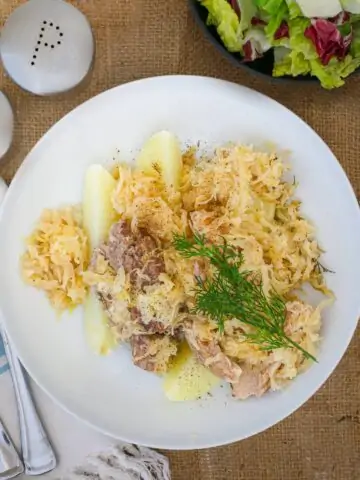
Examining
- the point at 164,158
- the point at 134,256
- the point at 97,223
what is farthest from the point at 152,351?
the point at 164,158

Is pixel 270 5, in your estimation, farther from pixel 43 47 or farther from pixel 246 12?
pixel 43 47

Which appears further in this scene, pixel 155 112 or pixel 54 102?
pixel 54 102

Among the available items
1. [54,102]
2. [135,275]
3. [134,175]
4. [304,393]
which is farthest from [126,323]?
[54,102]

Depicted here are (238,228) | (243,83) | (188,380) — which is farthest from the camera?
(243,83)

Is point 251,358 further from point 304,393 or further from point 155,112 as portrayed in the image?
point 155,112

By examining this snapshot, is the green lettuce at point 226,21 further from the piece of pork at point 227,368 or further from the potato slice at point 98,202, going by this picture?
the piece of pork at point 227,368

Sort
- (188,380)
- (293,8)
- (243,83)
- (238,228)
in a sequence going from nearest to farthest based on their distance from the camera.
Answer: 1. (293,8)
2. (238,228)
3. (188,380)
4. (243,83)

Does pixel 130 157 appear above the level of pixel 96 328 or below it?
above
